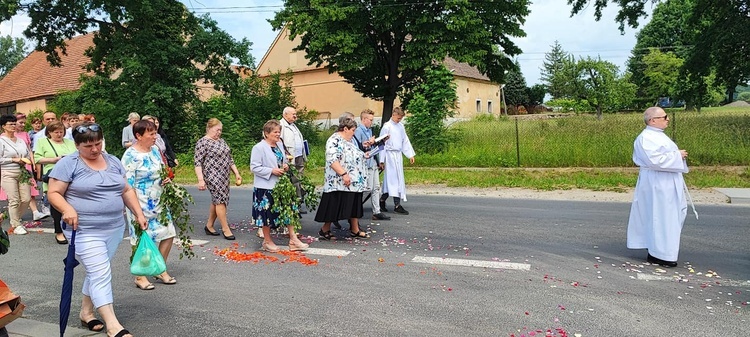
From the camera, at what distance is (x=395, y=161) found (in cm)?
1049

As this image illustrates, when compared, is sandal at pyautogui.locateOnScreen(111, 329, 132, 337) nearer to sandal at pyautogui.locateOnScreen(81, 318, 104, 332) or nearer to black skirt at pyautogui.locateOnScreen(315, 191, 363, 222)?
sandal at pyautogui.locateOnScreen(81, 318, 104, 332)

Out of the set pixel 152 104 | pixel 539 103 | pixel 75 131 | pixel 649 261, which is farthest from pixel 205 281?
pixel 539 103

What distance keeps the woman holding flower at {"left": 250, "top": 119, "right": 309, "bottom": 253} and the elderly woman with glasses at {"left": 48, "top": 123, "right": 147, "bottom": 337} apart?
2.90 metres

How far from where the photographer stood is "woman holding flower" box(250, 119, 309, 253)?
24.6ft

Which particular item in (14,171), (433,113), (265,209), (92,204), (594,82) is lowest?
(265,209)

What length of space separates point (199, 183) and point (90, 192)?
3502 millimetres

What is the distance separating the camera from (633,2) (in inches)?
910

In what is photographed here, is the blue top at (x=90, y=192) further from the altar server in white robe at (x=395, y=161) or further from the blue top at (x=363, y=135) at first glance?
the altar server in white robe at (x=395, y=161)

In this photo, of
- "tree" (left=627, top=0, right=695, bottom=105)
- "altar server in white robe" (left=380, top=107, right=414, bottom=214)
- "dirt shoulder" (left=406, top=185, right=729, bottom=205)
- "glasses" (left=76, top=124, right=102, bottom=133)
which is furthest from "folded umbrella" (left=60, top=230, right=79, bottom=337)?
"tree" (left=627, top=0, right=695, bottom=105)

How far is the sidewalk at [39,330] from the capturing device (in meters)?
4.67

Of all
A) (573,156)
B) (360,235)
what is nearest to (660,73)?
(573,156)

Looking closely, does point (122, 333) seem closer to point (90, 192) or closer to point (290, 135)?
point (90, 192)

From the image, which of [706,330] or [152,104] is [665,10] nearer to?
[152,104]

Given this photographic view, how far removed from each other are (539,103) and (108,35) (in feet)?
183
